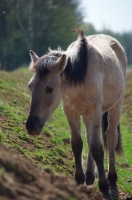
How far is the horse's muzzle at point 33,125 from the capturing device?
751cm

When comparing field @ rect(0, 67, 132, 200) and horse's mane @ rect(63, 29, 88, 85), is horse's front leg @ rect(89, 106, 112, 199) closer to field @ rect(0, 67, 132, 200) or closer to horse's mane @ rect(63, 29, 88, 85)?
field @ rect(0, 67, 132, 200)

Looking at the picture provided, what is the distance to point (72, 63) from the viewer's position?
8211 mm

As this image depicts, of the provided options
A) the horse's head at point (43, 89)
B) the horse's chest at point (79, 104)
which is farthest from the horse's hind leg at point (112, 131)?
the horse's head at point (43, 89)

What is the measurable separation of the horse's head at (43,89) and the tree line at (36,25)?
49613 mm

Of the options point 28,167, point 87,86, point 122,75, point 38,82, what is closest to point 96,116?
point 87,86

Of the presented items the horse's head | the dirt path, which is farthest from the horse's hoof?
the dirt path

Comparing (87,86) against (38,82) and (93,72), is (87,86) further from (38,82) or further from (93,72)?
(38,82)

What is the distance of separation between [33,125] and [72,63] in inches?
50.7

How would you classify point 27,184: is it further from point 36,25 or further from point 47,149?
point 36,25

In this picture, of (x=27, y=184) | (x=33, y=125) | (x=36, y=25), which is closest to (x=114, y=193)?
(x=33, y=125)

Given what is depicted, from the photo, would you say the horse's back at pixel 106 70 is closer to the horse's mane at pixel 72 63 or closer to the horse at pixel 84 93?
the horse at pixel 84 93

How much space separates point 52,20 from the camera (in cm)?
5872

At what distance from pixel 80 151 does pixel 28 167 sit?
12.3 feet

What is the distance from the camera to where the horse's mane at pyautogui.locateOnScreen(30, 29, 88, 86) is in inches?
306
